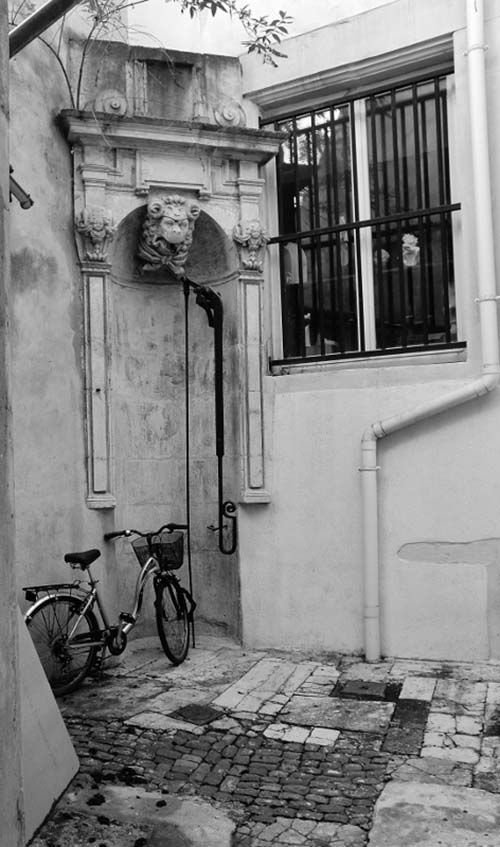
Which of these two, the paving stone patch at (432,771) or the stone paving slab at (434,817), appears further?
the paving stone patch at (432,771)

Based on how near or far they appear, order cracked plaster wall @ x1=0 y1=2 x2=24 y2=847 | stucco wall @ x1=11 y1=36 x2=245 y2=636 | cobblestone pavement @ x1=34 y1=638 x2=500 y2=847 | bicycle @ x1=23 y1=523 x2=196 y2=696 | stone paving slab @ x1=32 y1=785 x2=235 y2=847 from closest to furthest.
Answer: cracked plaster wall @ x1=0 y1=2 x2=24 y2=847 < stone paving slab @ x1=32 y1=785 x2=235 y2=847 < cobblestone pavement @ x1=34 y1=638 x2=500 y2=847 < bicycle @ x1=23 y1=523 x2=196 y2=696 < stucco wall @ x1=11 y1=36 x2=245 y2=636

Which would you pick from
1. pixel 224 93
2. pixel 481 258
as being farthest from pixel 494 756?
pixel 224 93

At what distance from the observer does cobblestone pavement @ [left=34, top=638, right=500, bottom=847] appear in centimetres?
407

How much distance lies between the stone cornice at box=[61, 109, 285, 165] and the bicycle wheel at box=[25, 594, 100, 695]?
12.2 feet

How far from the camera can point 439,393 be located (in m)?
6.40

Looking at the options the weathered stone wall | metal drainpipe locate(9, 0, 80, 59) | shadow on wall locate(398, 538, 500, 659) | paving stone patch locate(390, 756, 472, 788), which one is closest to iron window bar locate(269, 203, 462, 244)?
the weathered stone wall

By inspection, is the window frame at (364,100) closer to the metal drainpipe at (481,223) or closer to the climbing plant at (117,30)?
the metal drainpipe at (481,223)

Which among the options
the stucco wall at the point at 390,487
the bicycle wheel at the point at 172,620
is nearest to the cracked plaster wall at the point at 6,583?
the bicycle wheel at the point at 172,620

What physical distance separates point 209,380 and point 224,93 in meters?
2.57

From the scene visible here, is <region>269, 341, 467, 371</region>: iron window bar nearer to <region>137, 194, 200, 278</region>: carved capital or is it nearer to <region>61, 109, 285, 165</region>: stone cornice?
<region>137, 194, 200, 278</region>: carved capital

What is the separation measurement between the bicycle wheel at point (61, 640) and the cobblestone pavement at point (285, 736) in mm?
149

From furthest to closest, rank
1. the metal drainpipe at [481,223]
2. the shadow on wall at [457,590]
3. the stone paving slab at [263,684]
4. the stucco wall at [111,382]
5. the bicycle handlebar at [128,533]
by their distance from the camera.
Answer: the bicycle handlebar at [128,533]
the shadow on wall at [457,590]
the metal drainpipe at [481,223]
the stucco wall at [111,382]
the stone paving slab at [263,684]

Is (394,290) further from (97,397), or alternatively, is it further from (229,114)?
(97,397)

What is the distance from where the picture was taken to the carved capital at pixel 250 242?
278 inches
